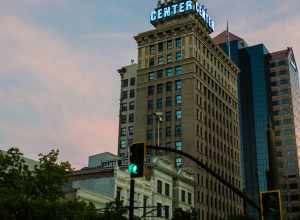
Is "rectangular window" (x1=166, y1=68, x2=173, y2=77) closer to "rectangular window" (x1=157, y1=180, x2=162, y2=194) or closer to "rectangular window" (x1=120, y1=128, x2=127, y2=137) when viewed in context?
"rectangular window" (x1=120, y1=128, x2=127, y2=137)

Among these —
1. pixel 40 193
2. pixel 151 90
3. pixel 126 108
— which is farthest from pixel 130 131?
pixel 40 193

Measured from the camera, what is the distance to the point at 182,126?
99.8 metres

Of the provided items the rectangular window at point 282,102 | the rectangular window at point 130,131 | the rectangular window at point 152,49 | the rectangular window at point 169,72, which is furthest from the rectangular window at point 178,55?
the rectangular window at point 282,102

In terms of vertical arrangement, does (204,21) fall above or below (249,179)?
above

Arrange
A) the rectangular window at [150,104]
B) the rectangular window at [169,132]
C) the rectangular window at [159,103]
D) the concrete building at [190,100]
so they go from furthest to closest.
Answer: the rectangular window at [150,104] → the rectangular window at [159,103] → the rectangular window at [169,132] → the concrete building at [190,100]

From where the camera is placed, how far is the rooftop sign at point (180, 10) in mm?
115812

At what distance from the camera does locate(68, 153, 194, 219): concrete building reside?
178ft

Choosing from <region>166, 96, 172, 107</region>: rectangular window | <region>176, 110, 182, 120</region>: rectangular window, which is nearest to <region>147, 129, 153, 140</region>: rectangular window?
<region>166, 96, 172, 107</region>: rectangular window

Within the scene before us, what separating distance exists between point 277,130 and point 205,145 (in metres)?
95.5

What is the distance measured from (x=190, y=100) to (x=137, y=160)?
8443cm

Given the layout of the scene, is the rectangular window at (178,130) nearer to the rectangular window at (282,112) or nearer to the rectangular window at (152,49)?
the rectangular window at (152,49)

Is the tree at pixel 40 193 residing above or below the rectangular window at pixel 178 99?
below

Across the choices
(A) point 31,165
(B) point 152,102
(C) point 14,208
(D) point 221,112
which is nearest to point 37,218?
(C) point 14,208

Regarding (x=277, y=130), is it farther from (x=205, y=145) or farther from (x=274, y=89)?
(x=205, y=145)
